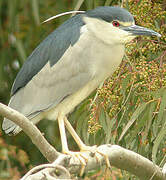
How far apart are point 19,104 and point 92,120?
33 centimetres

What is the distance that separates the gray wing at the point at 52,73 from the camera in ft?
6.09

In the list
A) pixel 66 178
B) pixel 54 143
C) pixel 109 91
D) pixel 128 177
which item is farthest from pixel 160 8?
pixel 54 143

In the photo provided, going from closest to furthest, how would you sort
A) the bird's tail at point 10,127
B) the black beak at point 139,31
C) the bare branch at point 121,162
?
1. the bare branch at point 121,162
2. the black beak at point 139,31
3. the bird's tail at point 10,127

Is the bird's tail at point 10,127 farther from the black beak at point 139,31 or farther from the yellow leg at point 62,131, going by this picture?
the black beak at point 139,31

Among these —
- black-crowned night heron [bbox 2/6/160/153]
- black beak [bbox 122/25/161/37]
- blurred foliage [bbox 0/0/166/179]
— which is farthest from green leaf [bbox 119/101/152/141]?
black beak [bbox 122/25/161/37]

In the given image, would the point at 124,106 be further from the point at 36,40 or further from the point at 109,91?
the point at 36,40

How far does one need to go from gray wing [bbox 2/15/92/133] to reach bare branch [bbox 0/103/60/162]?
422mm

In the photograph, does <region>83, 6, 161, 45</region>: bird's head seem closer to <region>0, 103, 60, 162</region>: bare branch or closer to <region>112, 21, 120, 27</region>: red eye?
<region>112, 21, 120, 27</region>: red eye

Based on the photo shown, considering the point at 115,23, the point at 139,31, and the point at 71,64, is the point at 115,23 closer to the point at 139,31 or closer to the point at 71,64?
the point at 139,31

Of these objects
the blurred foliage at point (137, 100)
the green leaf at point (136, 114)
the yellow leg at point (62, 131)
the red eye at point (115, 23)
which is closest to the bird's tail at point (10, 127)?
the yellow leg at point (62, 131)

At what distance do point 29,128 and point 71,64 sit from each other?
1.84ft

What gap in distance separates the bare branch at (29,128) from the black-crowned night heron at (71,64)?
298 mm

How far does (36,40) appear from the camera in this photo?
326cm

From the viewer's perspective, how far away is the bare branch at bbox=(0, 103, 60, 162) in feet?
4.29
